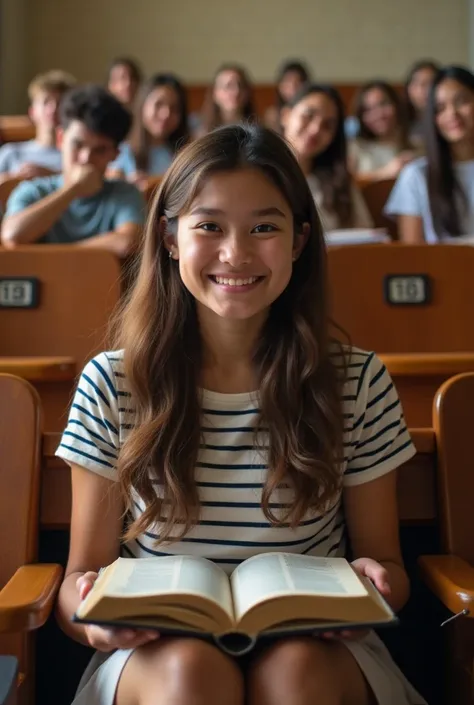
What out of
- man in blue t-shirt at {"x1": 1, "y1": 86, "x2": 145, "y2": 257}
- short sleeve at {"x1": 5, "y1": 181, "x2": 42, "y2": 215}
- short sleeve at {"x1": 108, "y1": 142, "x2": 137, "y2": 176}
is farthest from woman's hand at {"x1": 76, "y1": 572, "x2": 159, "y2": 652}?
short sleeve at {"x1": 108, "y1": 142, "x2": 137, "y2": 176}

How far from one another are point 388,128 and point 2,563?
9.71 ft

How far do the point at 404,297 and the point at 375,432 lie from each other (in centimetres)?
64

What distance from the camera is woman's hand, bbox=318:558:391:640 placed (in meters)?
0.79

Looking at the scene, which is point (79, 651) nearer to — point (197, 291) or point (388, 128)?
point (197, 291)

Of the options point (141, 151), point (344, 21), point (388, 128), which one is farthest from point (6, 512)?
point (344, 21)

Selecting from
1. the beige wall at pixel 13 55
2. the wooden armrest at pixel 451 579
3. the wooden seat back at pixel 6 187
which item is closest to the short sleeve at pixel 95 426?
the wooden armrest at pixel 451 579

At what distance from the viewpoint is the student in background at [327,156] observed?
235 cm

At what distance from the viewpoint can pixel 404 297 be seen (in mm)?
1615

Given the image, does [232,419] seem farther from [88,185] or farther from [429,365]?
[88,185]

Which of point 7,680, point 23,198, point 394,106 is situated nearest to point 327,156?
point 23,198

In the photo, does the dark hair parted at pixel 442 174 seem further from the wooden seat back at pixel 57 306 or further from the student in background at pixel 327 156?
the wooden seat back at pixel 57 306

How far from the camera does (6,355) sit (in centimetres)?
160

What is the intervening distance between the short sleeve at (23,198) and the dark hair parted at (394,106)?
6.14 ft

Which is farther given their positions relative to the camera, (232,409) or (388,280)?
(388,280)
